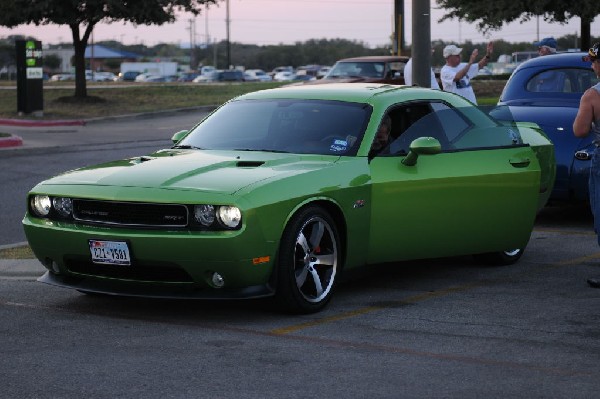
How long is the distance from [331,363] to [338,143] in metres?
2.48

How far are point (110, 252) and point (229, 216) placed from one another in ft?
2.60

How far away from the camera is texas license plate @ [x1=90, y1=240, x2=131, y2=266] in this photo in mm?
7625

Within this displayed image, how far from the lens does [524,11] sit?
127 ft

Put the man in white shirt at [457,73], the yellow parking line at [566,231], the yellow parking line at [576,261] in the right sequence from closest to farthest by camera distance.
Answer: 1. the yellow parking line at [576,261]
2. the yellow parking line at [566,231]
3. the man in white shirt at [457,73]

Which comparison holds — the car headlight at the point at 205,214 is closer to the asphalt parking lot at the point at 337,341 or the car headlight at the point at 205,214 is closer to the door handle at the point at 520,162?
the asphalt parking lot at the point at 337,341

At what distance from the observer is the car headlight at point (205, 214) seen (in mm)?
7555

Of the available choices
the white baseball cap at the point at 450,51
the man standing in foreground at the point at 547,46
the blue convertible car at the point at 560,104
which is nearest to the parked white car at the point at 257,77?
the man standing in foreground at the point at 547,46

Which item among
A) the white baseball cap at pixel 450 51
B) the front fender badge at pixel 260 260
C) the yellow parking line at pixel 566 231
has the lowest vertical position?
the yellow parking line at pixel 566 231

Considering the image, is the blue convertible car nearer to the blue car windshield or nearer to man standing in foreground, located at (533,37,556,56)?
man standing in foreground, located at (533,37,556,56)

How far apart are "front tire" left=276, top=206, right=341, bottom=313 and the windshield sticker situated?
72 cm

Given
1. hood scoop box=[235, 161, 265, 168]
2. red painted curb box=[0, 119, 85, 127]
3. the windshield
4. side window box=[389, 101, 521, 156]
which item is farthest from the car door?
red painted curb box=[0, 119, 85, 127]

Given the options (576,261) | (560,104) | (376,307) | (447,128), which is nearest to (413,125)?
(447,128)

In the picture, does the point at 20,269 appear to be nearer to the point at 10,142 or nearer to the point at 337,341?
the point at 337,341

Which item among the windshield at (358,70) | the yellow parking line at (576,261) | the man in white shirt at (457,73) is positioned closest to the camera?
the yellow parking line at (576,261)
